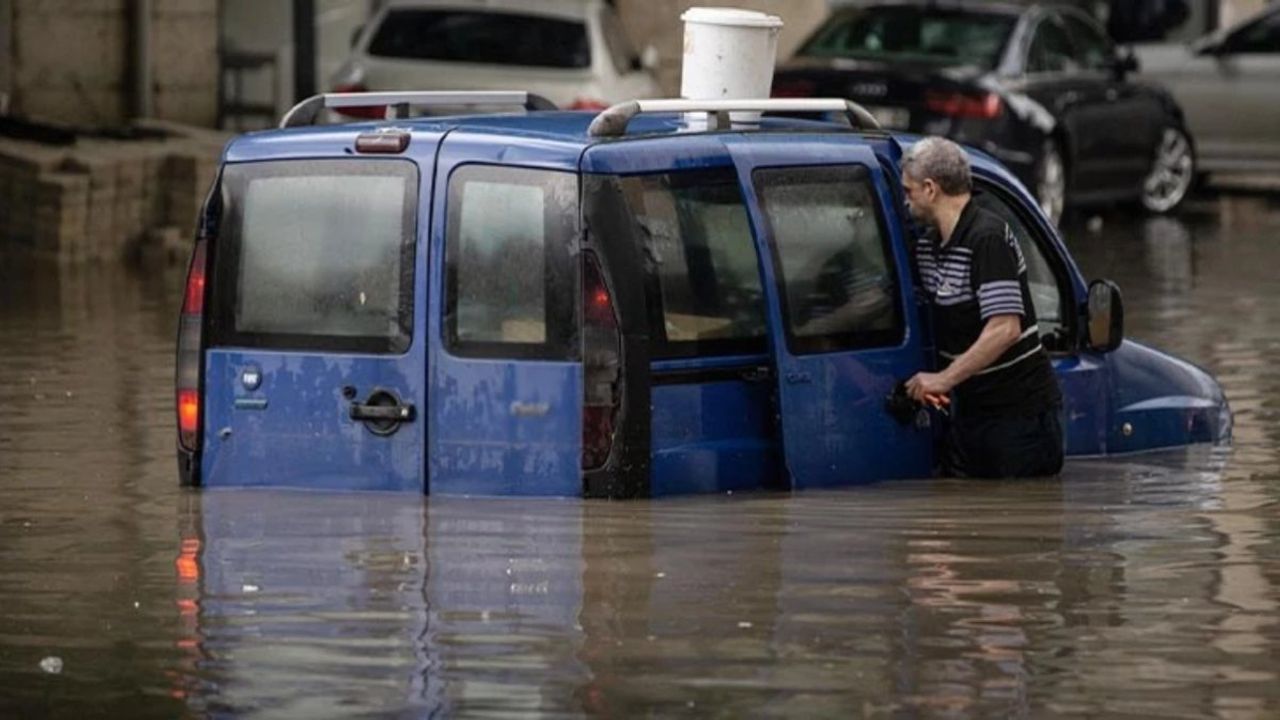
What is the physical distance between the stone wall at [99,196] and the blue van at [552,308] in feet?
35.9

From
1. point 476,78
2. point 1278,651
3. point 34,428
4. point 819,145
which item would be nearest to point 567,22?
point 476,78

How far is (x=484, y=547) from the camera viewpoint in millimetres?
10945

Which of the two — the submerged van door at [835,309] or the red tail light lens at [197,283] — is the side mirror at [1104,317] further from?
the red tail light lens at [197,283]

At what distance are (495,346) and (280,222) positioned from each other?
81 centimetres

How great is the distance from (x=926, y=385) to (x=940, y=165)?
69 centimetres

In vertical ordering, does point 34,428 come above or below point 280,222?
below

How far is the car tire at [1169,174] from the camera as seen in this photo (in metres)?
29.0

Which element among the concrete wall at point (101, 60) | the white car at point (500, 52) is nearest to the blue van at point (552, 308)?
the white car at point (500, 52)

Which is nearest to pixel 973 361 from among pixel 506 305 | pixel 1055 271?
pixel 1055 271

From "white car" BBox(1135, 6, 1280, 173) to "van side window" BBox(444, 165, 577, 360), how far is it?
64.6ft

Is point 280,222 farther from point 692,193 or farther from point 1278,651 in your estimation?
point 1278,651

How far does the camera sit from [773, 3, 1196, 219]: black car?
25.3 m

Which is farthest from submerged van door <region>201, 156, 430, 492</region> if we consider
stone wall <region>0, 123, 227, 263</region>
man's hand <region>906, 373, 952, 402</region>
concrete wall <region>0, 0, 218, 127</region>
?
concrete wall <region>0, 0, 218, 127</region>

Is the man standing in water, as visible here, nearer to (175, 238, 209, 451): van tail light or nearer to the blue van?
the blue van
